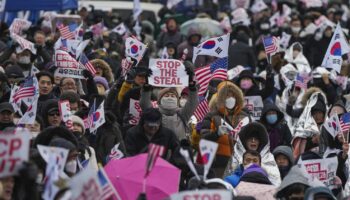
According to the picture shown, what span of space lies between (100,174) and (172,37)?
1750cm

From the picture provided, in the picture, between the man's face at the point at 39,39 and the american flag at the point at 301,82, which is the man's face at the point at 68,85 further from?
the american flag at the point at 301,82

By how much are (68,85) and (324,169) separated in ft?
14.5

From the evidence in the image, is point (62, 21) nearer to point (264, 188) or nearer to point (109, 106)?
point (109, 106)

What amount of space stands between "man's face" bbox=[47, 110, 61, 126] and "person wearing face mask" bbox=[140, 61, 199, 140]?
116 cm

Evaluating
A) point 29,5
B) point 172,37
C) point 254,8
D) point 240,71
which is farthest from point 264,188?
point 254,8

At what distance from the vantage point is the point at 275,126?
1967 cm

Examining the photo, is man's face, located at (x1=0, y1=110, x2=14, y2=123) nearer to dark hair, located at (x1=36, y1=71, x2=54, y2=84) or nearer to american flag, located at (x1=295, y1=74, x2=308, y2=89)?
dark hair, located at (x1=36, y1=71, x2=54, y2=84)

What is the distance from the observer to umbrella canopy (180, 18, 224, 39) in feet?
98.5

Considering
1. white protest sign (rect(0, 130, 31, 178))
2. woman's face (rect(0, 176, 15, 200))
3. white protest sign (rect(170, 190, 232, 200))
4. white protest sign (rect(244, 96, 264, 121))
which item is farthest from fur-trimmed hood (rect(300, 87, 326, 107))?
white protest sign (rect(0, 130, 31, 178))

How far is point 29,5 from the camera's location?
27203mm

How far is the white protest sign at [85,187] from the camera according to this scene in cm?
1134

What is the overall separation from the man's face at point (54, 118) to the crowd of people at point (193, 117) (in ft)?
0.03

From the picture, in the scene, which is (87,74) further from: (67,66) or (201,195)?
(201,195)

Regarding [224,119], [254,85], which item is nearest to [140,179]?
[224,119]
